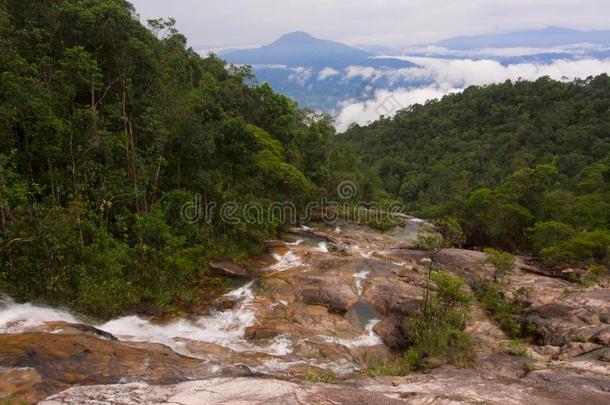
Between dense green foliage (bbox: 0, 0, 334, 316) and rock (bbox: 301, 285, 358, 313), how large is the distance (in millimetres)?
4533

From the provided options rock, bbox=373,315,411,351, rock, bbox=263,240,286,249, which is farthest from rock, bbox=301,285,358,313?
rock, bbox=263,240,286,249

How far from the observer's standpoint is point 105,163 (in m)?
15.3

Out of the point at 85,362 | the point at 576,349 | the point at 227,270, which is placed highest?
the point at 85,362

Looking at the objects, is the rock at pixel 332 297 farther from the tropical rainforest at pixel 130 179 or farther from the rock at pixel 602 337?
the rock at pixel 602 337

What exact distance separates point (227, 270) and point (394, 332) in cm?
758

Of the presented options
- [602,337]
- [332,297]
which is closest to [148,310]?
[332,297]

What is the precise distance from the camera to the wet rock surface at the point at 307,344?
723cm

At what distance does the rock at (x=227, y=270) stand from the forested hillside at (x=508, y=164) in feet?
42.5

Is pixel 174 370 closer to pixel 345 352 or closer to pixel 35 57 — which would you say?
pixel 345 352

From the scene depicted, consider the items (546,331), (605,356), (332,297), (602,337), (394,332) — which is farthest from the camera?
(332,297)

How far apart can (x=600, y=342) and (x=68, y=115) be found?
17520 millimetres

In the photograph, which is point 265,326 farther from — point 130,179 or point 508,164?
point 508,164

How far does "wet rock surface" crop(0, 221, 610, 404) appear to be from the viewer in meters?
7.23

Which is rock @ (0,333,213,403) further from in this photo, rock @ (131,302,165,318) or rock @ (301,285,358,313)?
rock @ (301,285,358,313)
